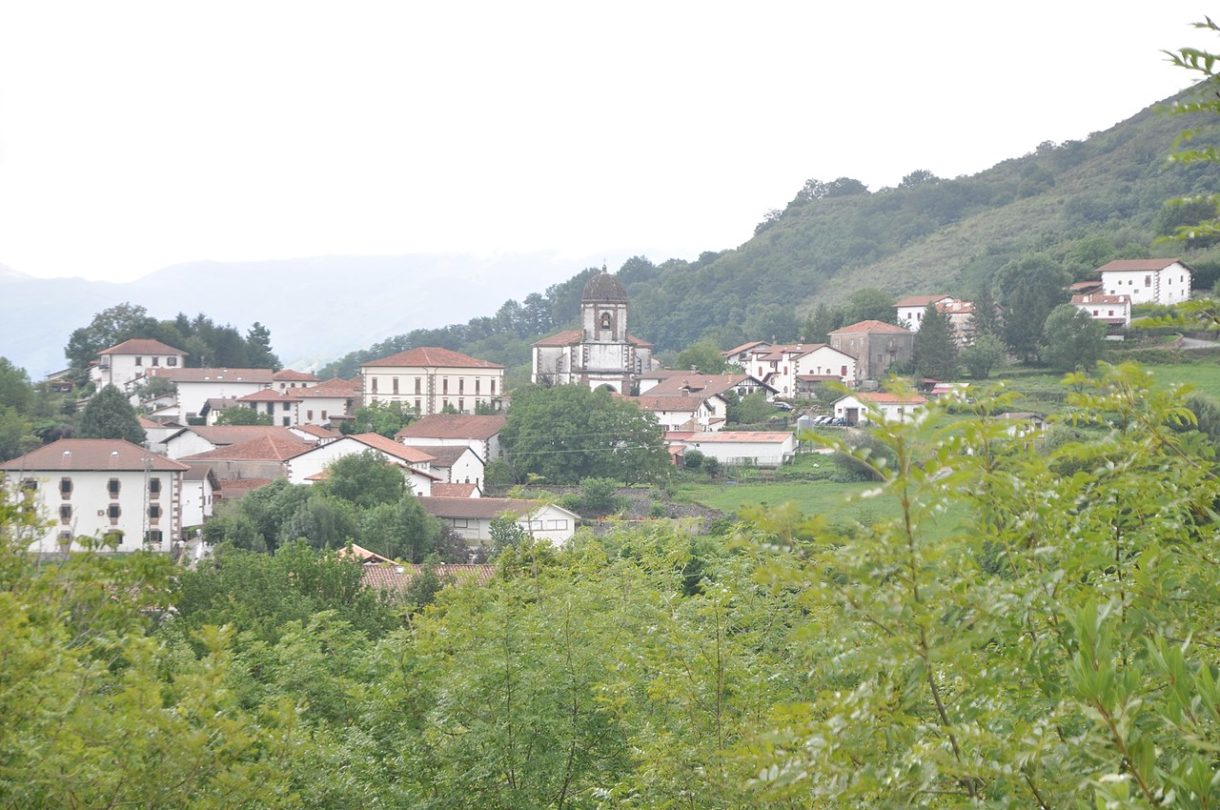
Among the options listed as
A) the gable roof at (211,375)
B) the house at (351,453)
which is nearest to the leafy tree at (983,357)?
the house at (351,453)

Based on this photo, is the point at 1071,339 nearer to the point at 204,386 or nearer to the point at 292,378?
the point at 292,378

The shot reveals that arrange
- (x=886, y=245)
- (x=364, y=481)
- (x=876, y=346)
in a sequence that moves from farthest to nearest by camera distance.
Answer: (x=886, y=245) → (x=876, y=346) → (x=364, y=481)

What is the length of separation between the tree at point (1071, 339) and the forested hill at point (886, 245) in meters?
31.7

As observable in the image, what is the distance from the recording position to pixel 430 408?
62.5 m

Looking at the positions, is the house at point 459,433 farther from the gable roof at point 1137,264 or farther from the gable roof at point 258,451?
the gable roof at point 1137,264

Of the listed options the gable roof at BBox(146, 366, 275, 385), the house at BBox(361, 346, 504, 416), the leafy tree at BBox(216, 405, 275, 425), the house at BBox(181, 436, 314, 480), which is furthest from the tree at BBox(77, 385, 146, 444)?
the house at BBox(361, 346, 504, 416)

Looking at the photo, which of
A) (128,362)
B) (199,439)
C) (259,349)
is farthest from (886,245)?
(199,439)

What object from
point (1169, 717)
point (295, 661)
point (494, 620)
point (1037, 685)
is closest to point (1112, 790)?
point (1169, 717)

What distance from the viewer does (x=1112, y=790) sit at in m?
2.43

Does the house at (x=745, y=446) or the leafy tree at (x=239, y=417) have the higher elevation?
the leafy tree at (x=239, y=417)

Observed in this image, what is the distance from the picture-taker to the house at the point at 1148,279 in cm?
6038

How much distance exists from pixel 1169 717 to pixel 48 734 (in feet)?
16.2

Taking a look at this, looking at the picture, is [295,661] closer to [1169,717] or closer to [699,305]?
[1169,717]

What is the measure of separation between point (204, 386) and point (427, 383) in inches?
450
